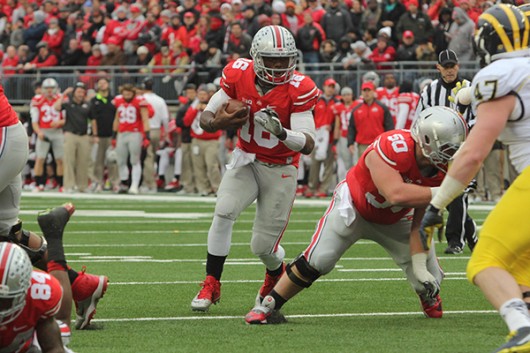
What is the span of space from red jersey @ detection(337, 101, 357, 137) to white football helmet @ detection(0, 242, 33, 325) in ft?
43.2

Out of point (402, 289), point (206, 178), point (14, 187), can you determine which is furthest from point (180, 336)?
point (206, 178)

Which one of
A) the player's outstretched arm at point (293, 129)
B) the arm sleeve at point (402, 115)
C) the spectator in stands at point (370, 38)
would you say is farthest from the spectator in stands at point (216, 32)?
the player's outstretched arm at point (293, 129)

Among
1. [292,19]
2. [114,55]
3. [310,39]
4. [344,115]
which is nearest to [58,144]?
[114,55]

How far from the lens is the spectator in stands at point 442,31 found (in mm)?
18375

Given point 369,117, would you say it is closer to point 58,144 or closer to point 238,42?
point 238,42

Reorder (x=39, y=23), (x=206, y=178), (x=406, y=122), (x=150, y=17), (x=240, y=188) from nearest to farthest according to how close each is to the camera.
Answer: (x=240, y=188) < (x=406, y=122) < (x=206, y=178) < (x=150, y=17) < (x=39, y=23)

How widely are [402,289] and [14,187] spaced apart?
3.00 meters

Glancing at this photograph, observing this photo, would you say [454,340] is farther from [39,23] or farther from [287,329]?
[39,23]

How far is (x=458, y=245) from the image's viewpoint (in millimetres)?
10219

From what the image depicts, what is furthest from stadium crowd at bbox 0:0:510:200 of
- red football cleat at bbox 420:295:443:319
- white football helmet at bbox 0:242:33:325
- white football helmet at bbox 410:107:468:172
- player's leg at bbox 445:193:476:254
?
white football helmet at bbox 0:242:33:325

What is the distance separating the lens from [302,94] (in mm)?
7117

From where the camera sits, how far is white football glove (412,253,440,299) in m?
6.13

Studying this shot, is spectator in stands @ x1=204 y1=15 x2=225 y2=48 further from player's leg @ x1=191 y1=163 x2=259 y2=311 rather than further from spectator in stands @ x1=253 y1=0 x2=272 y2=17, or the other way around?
player's leg @ x1=191 y1=163 x2=259 y2=311

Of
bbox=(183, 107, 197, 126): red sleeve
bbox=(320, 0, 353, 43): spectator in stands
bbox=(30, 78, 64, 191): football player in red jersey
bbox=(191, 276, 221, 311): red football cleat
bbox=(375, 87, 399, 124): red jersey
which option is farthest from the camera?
bbox=(320, 0, 353, 43): spectator in stands
